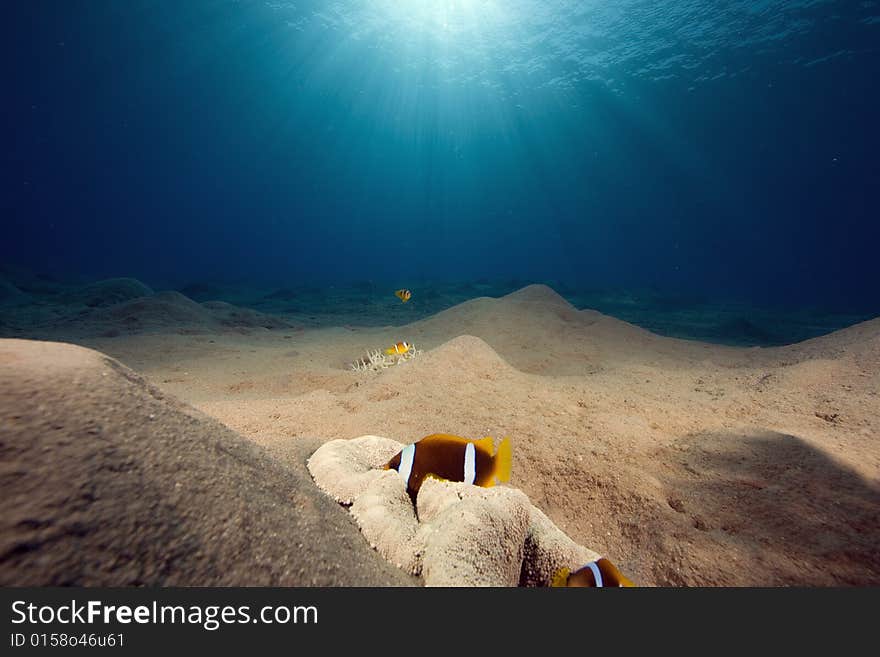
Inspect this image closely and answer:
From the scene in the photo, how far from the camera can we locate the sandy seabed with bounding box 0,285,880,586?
2.88ft

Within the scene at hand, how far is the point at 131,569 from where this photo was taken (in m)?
0.79

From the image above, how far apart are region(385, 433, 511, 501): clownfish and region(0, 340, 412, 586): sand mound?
2.01ft

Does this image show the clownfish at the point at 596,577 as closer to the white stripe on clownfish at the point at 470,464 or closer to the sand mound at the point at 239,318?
the white stripe on clownfish at the point at 470,464

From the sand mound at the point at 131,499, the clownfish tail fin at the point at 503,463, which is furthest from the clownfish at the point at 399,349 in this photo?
the sand mound at the point at 131,499

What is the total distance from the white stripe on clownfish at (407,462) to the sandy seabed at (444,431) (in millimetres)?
470

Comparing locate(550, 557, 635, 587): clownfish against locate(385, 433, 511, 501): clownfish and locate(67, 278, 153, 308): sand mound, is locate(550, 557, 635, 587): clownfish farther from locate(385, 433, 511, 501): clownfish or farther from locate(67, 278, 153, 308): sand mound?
locate(67, 278, 153, 308): sand mound

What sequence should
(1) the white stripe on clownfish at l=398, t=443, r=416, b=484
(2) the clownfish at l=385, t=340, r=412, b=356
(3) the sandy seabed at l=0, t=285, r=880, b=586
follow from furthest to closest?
(2) the clownfish at l=385, t=340, r=412, b=356
(1) the white stripe on clownfish at l=398, t=443, r=416, b=484
(3) the sandy seabed at l=0, t=285, r=880, b=586

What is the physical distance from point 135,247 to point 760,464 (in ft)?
375

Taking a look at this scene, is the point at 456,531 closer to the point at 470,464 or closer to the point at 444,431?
the point at 470,464

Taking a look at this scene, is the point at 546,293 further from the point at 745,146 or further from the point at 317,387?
the point at 745,146

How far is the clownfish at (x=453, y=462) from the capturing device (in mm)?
1989

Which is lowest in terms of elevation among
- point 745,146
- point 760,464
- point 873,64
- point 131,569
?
point 760,464

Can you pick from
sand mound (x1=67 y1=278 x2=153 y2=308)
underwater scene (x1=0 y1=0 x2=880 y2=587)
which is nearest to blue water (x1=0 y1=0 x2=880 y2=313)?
underwater scene (x1=0 y1=0 x2=880 y2=587)

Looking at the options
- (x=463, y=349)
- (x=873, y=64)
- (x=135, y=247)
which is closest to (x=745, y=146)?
(x=873, y=64)
